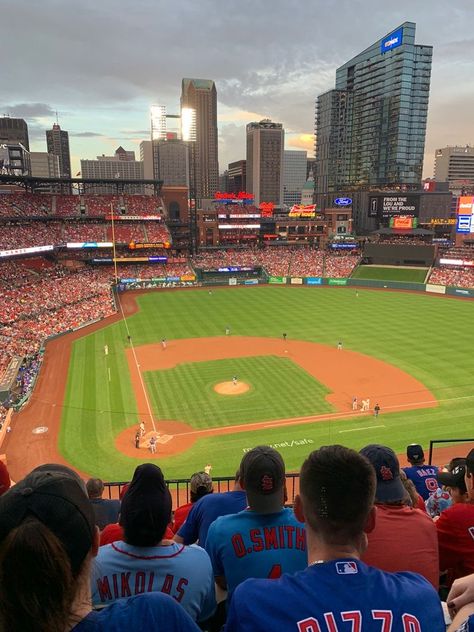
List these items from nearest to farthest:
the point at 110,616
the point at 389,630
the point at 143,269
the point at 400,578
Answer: the point at 110,616
the point at 389,630
the point at 400,578
the point at 143,269

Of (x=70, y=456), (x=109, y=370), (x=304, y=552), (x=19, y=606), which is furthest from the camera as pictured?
(x=109, y=370)

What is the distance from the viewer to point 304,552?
13.4ft

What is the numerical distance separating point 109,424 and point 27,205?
56.6 metres

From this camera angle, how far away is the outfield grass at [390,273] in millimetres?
76312

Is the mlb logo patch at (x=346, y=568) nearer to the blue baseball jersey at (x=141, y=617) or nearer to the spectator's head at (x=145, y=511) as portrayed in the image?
the blue baseball jersey at (x=141, y=617)

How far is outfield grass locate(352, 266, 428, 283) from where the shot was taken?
3004 inches

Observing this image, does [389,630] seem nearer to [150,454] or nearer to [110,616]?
[110,616]

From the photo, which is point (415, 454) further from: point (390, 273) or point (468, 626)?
point (390, 273)

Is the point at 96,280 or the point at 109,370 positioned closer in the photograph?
the point at 109,370

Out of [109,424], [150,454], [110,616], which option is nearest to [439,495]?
[110,616]

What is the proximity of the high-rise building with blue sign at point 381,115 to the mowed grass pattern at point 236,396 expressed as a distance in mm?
116725

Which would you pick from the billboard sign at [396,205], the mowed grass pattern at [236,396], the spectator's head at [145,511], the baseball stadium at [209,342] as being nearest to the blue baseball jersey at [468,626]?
the spectator's head at [145,511]

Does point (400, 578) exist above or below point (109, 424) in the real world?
above

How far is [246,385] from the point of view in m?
32.8
